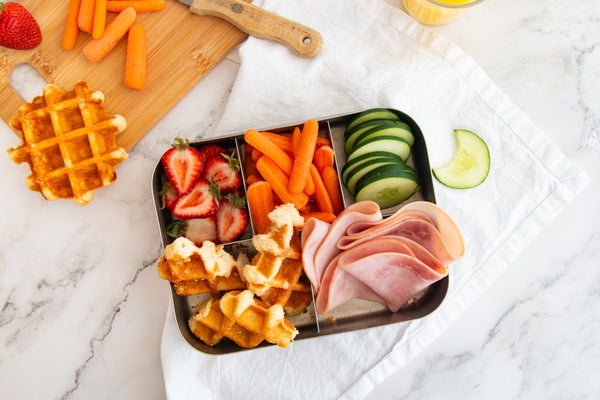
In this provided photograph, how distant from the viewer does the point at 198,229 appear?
186 centimetres

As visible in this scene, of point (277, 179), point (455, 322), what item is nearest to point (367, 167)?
point (277, 179)

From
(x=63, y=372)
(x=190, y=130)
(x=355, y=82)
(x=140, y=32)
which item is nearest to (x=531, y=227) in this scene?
(x=355, y=82)

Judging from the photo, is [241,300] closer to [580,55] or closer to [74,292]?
[74,292]

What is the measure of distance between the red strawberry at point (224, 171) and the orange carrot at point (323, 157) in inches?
14.5

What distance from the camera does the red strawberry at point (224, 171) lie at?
1.85 metres

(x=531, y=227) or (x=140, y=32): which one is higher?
(x=531, y=227)

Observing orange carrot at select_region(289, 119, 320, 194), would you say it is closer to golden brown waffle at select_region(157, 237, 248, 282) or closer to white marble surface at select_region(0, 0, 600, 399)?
golden brown waffle at select_region(157, 237, 248, 282)

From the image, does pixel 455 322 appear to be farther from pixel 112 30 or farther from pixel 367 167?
pixel 112 30

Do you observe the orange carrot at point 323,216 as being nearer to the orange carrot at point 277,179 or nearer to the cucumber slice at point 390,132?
the orange carrot at point 277,179

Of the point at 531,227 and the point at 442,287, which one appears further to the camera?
the point at 531,227

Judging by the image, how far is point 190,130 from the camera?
2.11 m

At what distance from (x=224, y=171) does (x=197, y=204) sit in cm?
20

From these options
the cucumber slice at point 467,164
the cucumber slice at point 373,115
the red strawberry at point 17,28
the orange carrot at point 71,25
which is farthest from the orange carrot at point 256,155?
the red strawberry at point 17,28

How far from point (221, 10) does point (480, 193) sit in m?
1.62
